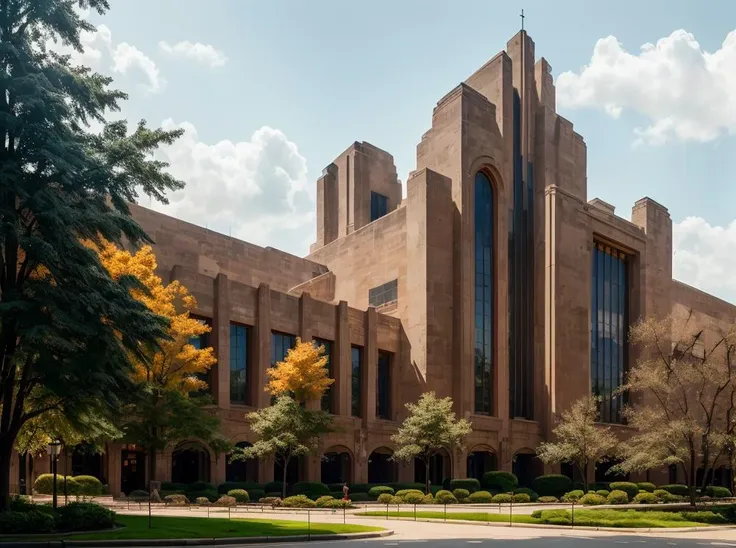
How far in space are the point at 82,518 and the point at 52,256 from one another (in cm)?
767

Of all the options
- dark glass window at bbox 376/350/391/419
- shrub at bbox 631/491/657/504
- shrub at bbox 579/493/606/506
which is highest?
dark glass window at bbox 376/350/391/419

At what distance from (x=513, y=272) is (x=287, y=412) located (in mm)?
30450

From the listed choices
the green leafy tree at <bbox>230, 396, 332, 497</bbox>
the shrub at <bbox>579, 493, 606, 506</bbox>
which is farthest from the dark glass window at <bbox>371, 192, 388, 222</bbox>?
the shrub at <bbox>579, 493, 606, 506</bbox>

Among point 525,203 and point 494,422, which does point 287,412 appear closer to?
point 494,422

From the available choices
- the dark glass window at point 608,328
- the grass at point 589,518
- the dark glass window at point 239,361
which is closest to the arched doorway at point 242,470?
the dark glass window at point 239,361

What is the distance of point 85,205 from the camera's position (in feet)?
79.8

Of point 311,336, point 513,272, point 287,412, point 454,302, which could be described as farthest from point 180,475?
point 513,272

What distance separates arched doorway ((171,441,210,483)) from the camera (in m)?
47.8

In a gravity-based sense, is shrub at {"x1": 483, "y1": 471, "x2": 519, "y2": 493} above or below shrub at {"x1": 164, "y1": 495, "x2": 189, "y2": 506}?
below

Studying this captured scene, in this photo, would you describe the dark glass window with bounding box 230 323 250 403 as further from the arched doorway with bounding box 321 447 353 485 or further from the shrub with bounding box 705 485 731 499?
the shrub with bounding box 705 485 731 499

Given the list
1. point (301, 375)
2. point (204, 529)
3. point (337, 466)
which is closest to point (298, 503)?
point (301, 375)

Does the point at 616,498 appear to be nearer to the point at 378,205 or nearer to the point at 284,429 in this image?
the point at 284,429

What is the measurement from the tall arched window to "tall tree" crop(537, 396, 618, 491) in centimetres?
589

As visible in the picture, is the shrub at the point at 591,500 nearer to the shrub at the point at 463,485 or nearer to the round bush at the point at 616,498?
the round bush at the point at 616,498
